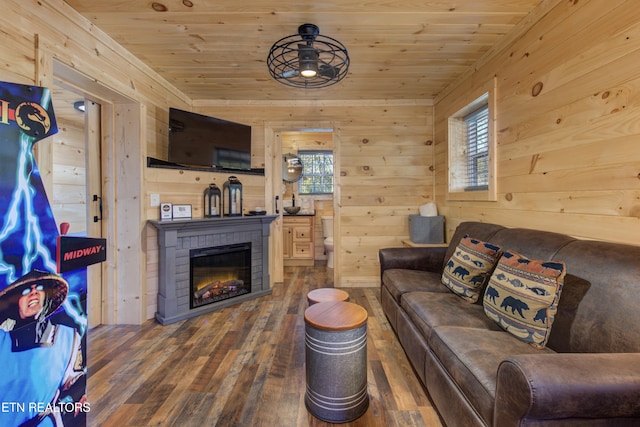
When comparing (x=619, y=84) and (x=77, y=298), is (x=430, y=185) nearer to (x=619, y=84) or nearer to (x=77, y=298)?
(x=619, y=84)

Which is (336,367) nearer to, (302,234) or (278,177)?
(278,177)

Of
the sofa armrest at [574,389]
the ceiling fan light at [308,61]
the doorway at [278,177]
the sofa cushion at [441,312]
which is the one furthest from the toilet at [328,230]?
the sofa armrest at [574,389]

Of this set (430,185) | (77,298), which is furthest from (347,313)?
(430,185)

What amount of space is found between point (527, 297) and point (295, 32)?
2374mm

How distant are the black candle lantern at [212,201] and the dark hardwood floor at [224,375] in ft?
3.60

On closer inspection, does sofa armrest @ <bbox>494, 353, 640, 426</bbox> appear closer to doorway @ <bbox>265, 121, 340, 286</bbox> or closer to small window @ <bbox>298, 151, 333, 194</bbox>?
doorway @ <bbox>265, 121, 340, 286</bbox>

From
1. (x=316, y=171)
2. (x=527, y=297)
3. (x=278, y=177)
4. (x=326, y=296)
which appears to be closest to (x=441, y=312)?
(x=527, y=297)

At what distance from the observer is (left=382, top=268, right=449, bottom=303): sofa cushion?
214 centimetres

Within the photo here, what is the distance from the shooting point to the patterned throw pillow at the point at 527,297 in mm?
1285

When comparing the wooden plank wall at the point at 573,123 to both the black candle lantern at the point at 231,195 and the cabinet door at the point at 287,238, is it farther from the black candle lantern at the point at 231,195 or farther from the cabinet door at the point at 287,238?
the cabinet door at the point at 287,238

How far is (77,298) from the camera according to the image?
50.5 inches

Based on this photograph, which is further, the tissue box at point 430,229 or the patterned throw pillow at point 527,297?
the tissue box at point 430,229

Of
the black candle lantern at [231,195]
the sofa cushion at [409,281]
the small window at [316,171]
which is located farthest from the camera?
the small window at [316,171]

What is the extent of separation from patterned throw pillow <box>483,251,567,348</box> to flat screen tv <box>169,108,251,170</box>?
9.61 ft
